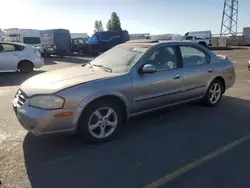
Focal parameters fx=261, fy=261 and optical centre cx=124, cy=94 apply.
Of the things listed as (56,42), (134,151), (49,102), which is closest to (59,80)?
(49,102)

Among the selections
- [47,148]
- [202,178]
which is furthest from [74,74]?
[202,178]

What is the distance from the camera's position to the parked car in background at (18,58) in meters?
11.1

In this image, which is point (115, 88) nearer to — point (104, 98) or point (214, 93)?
point (104, 98)

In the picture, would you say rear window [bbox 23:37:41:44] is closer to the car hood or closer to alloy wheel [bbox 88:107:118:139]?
the car hood

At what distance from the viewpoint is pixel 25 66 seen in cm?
1168

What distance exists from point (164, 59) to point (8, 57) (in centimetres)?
858

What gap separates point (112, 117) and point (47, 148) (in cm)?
107

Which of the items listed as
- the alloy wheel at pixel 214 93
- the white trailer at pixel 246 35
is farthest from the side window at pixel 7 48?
the white trailer at pixel 246 35

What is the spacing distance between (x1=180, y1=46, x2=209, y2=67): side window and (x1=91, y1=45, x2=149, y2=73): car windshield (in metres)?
0.92

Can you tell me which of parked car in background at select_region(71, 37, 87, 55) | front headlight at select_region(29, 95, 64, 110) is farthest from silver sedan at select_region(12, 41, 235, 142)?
parked car in background at select_region(71, 37, 87, 55)

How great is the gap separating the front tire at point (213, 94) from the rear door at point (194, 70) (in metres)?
0.25

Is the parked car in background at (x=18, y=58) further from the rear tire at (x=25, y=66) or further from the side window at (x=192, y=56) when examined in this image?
the side window at (x=192, y=56)

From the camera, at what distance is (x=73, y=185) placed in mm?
2904

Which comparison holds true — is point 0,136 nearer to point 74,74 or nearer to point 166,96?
point 74,74
